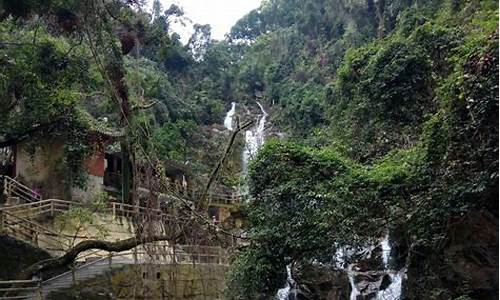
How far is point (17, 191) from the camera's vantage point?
49.0ft

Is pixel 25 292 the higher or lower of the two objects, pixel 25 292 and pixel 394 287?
the higher

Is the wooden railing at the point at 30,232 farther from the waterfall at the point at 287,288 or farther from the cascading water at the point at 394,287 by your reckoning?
the cascading water at the point at 394,287

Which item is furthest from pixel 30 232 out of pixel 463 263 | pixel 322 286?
pixel 463 263

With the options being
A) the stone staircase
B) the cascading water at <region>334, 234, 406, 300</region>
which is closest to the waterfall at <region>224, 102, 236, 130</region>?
the stone staircase

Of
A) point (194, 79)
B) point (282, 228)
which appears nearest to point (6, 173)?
point (282, 228)

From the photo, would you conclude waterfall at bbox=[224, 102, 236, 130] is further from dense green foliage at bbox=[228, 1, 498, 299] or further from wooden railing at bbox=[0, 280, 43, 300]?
wooden railing at bbox=[0, 280, 43, 300]

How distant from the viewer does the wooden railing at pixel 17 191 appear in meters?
14.2

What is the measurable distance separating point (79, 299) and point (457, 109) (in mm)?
8325

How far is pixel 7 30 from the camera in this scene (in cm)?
1118

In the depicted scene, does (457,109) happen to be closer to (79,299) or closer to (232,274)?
(232,274)

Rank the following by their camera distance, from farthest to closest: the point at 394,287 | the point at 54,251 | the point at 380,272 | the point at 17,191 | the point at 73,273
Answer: the point at 17,191 < the point at 380,272 < the point at 54,251 < the point at 394,287 < the point at 73,273

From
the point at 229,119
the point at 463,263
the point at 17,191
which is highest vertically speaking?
the point at 229,119

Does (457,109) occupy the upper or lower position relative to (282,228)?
upper

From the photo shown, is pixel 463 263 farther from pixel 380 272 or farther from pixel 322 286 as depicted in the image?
pixel 322 286
